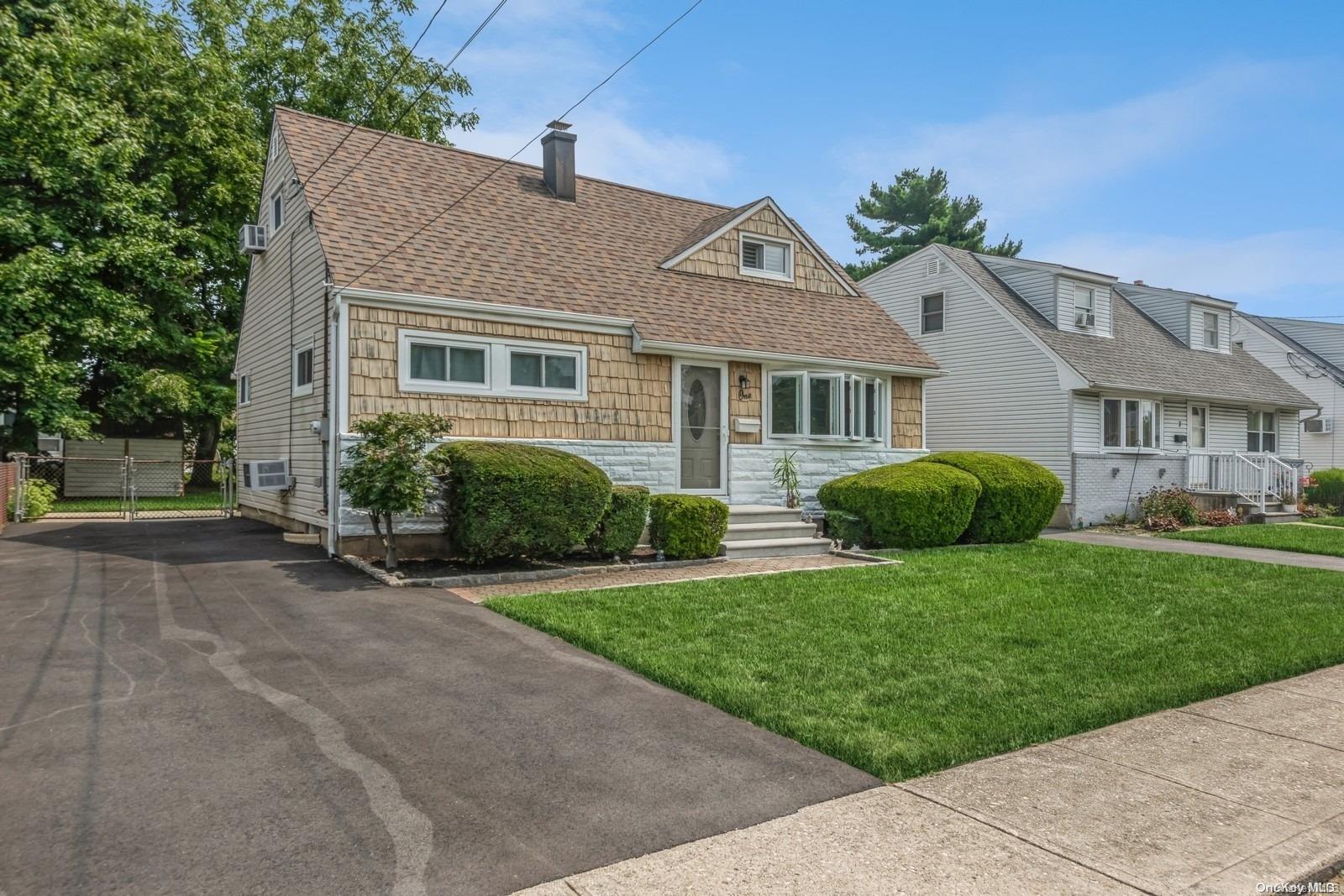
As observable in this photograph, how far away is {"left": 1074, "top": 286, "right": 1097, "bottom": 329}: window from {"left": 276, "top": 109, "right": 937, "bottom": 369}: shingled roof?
7415 mm

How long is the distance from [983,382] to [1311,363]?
711 inches

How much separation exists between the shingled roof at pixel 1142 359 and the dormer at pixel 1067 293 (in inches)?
8.5

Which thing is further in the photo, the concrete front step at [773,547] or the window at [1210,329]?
the window at [1210,329]

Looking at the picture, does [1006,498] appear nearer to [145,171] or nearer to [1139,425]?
[1139,425]

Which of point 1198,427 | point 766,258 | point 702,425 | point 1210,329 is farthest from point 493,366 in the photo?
point 1210,329

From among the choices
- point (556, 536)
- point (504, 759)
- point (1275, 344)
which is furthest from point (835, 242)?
point (504, 759)

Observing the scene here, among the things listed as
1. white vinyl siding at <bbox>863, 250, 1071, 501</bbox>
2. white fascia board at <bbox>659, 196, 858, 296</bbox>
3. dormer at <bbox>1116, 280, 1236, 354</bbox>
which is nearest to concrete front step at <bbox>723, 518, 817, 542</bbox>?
white fascia board at <bbox>659, 196, 858, 296</bbox>

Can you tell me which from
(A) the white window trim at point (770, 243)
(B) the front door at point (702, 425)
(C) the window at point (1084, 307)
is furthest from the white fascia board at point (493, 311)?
(C) the window at point (1084, 307)

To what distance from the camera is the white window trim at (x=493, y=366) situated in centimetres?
1112

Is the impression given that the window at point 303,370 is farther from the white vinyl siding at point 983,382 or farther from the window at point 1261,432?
the window at point 1261,432

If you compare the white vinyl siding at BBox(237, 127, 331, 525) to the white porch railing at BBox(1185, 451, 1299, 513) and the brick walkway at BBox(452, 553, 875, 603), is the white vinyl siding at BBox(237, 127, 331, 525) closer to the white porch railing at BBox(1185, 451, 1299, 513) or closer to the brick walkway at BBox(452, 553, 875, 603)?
the brick walkway at BBox(452, 553, 875, 603)

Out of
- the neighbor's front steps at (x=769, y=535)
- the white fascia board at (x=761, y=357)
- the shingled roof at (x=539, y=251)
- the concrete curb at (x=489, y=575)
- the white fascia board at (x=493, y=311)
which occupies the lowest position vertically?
the concrete curb at (x=489, y=575)

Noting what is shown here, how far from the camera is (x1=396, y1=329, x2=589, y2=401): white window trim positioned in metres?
11.1

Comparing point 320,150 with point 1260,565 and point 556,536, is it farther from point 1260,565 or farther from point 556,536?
point 1260,565
